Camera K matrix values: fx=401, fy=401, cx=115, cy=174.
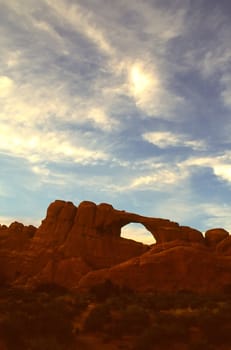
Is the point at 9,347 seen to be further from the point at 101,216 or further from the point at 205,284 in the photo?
the point at 101,216

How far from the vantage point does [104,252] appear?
58156 millimetres

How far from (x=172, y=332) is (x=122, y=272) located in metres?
30.6

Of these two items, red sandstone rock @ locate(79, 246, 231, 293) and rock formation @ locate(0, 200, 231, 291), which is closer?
red sandstone rock @ locate(79, 246, 231, 293)

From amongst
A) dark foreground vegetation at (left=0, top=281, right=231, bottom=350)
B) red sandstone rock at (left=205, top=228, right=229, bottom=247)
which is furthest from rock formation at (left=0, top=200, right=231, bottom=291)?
dark foreground vegetation at (left=0, top=281, right=231, bottom=350)

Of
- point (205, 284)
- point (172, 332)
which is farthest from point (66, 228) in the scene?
point (172, 332)

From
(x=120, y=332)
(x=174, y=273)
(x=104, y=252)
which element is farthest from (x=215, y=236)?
(x=120, y=332)

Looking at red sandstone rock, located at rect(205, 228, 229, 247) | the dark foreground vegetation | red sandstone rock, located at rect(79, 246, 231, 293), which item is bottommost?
the dark foreground vegetation

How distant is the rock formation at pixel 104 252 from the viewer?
42719mm

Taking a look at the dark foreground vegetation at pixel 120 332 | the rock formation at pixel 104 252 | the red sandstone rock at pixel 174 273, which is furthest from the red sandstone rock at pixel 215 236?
the dark foreground vegetation at pixel 120 332

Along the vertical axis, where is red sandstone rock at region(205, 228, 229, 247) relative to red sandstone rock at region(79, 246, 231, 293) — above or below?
above

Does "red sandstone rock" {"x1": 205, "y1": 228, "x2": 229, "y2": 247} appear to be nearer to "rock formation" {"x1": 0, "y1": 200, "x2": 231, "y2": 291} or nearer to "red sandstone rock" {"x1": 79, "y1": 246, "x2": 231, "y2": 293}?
"rock formation" {"x1": 0, "y1": 200, "x2": 231, "y2": 291}

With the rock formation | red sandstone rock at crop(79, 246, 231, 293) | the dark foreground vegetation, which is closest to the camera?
the dark foreground vegetation

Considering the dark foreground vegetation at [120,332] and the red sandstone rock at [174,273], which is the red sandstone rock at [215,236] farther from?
the dark foreground vegetation at [120,332]

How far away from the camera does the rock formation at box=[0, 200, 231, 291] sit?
140 ft
